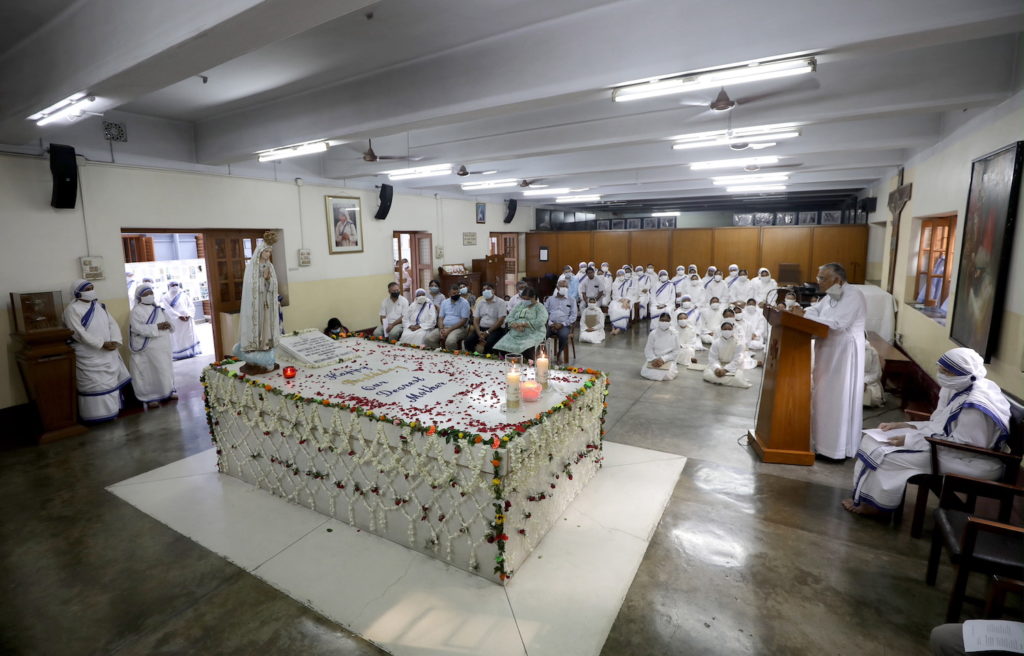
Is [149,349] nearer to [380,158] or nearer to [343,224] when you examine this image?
[380,158]

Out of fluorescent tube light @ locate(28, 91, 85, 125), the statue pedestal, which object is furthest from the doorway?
fluorescent tube light @ locate(28, 91, 85, 125)

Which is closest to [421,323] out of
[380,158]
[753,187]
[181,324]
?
[380,158]

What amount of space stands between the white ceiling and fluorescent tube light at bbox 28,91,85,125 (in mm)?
66

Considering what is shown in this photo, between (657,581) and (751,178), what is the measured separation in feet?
34.0

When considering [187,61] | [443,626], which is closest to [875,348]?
[443,626]

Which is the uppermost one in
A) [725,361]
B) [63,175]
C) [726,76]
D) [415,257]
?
[726,76]

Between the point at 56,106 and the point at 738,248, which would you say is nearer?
the point at 56,106

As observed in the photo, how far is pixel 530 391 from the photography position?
12.1ft

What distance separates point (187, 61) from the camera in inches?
129

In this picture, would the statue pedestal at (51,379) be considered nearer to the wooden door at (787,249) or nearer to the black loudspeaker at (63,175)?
the black loudspeaker at (63,175)

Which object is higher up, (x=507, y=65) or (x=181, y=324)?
(x=507, y=65)

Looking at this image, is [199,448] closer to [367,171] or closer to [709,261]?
[367,171]

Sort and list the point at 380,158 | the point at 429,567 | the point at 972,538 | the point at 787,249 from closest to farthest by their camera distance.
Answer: the point at 972,538 → the point at 429,567 → the point at 380,158 → the point at 787,249

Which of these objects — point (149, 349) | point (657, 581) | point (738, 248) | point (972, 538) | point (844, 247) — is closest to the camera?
point (972, 538)
